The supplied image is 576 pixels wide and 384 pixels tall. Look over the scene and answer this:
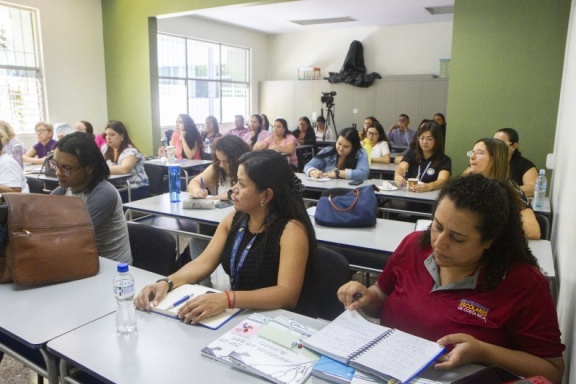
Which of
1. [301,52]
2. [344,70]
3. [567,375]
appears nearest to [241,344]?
[567,375]

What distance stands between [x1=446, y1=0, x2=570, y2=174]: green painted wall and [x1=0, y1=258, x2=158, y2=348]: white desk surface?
3712 mm

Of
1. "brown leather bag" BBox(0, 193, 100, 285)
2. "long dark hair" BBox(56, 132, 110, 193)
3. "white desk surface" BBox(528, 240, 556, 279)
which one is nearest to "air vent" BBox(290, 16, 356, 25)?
"white desk surface" BBox(528, 240, 556, 279)

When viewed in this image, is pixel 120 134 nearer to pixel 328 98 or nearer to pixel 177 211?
pixel 177 211

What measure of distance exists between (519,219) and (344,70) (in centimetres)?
903

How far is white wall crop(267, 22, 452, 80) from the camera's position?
9.34 m

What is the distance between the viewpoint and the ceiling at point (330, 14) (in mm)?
7586

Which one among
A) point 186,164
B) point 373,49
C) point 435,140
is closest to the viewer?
point 435,140

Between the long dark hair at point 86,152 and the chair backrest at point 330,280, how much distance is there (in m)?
1.23

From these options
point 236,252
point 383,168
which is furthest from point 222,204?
point 383,168

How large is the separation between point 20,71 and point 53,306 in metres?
5.76

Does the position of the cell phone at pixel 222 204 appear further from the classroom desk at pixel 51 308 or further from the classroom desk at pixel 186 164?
the classroom desk at pixel 186 164

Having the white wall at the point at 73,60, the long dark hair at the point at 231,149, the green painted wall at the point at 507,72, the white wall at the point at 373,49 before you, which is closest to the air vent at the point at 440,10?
the white wall at the point at 373,49

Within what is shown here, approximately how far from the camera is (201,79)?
31.3 ft

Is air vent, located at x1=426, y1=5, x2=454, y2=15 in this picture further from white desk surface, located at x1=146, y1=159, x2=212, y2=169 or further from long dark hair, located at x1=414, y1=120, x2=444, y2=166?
white desk surface, located at x1=146, y1=159, x2=212, y2=169
